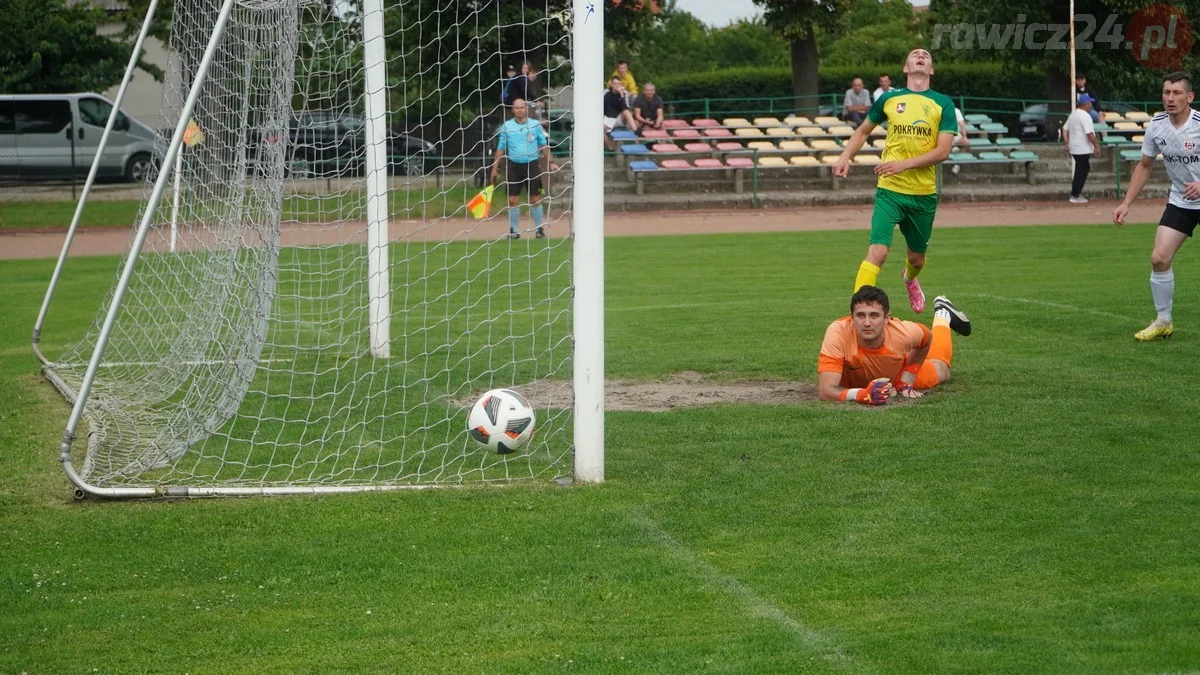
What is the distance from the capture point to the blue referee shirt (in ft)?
39.0

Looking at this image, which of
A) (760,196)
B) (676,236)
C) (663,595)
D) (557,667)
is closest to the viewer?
(557,667)

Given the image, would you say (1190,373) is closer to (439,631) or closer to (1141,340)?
(1141,340)

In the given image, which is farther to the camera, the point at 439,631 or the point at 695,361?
the point at 695,361

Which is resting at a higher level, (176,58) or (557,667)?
(176,58)

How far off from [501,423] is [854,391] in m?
2.49

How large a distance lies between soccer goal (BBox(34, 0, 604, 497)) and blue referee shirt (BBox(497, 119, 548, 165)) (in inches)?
54.6

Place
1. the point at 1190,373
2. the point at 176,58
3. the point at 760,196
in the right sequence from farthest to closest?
the point at 760,196
the point at 176,58
the point at 1190,373

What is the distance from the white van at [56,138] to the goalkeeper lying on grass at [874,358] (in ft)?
78.8

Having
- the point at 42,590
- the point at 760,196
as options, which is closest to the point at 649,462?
the point at 42,590

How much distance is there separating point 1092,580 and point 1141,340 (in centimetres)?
577

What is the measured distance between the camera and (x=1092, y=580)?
4930mm

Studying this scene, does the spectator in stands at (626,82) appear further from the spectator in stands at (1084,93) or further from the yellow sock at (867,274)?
the yellow sock at (867,274)

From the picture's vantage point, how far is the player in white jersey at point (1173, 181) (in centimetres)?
1010

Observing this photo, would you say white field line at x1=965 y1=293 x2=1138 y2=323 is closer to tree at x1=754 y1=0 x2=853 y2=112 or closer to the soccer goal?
the soccer goal
